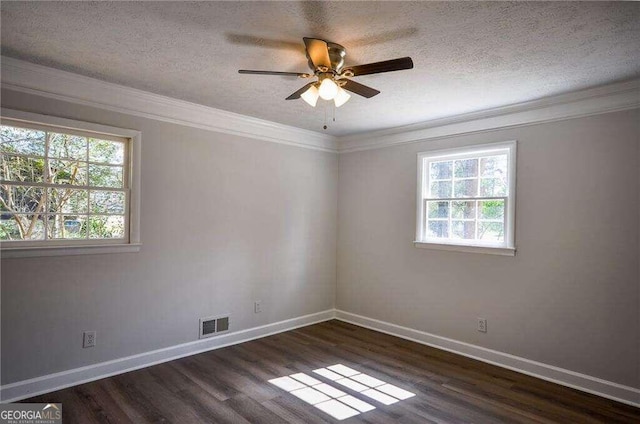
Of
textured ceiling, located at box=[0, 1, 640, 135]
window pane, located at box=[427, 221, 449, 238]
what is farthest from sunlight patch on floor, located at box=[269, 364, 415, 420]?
textured ceiling, located at box=[0, 1, 640, 135]

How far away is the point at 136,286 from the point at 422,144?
3358mm

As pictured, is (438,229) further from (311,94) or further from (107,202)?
(107,202)

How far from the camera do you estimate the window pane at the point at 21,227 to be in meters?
2.81

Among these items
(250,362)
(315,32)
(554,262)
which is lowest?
(250,362)

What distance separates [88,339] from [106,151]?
1.63 meters

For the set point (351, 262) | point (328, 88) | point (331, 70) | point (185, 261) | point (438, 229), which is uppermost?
point (331, 70)

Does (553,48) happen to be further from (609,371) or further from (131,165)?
(131,165)

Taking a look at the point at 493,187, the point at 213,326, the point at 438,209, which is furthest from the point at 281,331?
the point at 493,187

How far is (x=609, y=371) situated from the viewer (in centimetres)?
302

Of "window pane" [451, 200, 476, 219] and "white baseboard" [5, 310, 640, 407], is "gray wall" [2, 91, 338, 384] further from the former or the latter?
"window pane" [451, 200, 476, 219]

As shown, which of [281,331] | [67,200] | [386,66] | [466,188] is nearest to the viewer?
[386,66]

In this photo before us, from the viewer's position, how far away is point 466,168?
13.1 ft

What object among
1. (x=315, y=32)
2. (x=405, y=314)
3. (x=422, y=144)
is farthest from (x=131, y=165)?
(x=405, y=314)

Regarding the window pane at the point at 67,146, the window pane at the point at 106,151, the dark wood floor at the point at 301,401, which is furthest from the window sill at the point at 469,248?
the window pane at the point at 67,146
